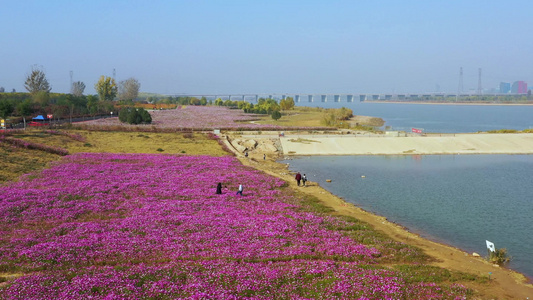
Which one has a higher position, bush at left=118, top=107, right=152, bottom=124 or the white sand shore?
bush at left=118, top=107, right=152, bottom=124

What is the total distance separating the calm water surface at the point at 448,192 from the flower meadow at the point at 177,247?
7.84m

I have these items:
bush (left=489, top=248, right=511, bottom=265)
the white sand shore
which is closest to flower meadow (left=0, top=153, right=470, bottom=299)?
bush (left=489, top=248, right=511, bottom=265)

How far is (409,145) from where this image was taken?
83000 millimetres

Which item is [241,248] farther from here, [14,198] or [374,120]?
[374,120]

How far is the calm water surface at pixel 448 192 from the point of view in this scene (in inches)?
1186

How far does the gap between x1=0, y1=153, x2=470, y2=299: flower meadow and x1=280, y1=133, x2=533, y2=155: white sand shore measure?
136ft

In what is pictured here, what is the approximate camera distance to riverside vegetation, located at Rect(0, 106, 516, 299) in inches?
712

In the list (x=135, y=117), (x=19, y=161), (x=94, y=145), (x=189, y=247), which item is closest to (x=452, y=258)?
(x=189, y=247)

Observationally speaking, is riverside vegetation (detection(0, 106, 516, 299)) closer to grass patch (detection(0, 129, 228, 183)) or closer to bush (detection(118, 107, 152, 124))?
grass patch (detection(0, 129, 228, 183))

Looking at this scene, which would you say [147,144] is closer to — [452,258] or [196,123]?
[196,123]

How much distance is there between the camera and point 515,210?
37.2m

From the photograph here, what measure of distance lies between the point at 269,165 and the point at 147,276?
4289 cm

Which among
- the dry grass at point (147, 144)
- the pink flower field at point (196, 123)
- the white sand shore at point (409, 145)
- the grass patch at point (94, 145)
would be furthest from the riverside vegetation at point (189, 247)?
the pink flower field at point (196, 123)

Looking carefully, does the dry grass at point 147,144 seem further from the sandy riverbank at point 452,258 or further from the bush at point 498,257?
the bush at point 498,257
